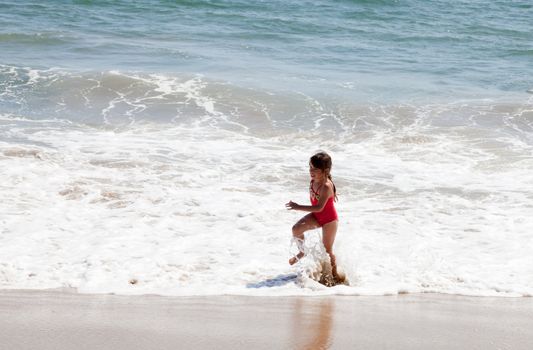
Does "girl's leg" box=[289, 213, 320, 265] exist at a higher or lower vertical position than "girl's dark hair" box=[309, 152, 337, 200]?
lower

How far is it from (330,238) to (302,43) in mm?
15717

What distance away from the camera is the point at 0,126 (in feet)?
38.3

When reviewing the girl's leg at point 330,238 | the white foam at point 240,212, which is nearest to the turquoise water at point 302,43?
the white foam at point 240,212

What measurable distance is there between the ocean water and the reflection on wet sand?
32 centimetres

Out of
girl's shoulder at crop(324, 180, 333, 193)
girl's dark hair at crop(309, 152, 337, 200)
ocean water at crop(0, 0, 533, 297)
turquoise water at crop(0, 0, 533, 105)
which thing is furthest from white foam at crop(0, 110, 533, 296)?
turquoise water at crop(0, 0, 533, 105)

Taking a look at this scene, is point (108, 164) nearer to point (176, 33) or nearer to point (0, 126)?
point (0, 126)

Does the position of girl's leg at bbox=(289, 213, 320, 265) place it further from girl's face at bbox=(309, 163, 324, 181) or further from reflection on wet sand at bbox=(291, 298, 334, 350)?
reflection on wet sand at bbox=(291, 298, 334, 350)

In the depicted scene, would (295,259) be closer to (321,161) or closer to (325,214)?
(325,214)

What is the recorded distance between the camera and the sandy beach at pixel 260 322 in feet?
14.9

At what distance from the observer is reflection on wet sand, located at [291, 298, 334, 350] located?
4.59m

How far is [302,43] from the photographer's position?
21266 mm

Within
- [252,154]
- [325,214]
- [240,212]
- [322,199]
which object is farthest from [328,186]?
[252,154]

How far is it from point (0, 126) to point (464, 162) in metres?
6.62

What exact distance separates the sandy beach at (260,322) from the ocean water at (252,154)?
28 centimetres
